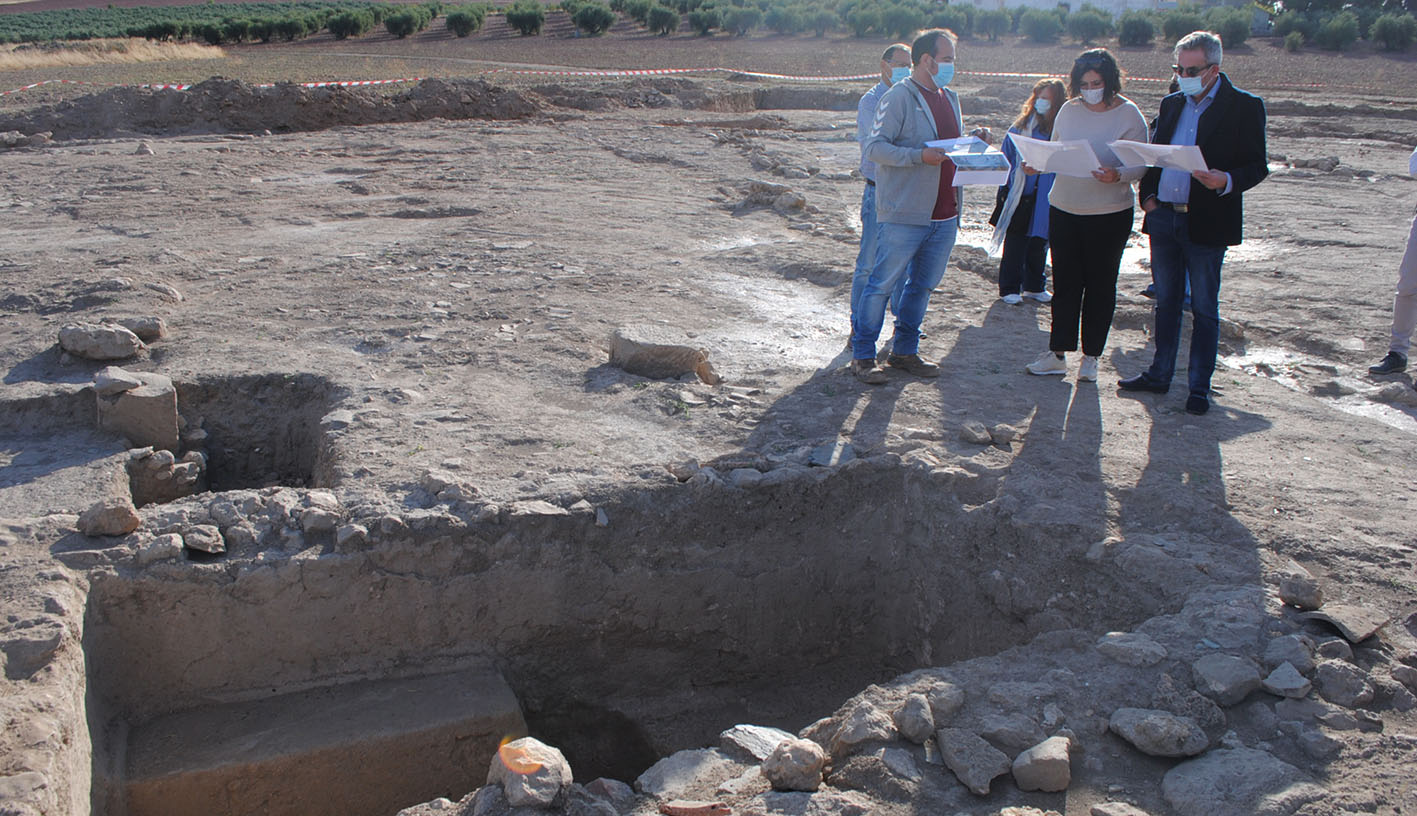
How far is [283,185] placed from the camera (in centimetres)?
997

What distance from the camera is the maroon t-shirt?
500cm

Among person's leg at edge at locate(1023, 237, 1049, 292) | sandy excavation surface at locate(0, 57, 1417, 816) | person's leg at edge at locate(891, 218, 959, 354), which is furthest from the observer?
person's leg at edge at locate(1023, 237, 1049, 292)

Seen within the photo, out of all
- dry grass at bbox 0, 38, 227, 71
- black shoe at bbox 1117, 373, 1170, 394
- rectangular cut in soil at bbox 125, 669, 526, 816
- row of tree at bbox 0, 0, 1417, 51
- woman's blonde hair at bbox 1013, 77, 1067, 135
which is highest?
row of tree at bbox 0, 0, 1417, 51

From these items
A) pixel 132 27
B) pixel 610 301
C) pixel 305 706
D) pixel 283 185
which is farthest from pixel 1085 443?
pixel 132 27

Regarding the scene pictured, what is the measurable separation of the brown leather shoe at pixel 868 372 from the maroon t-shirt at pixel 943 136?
838 millimetres

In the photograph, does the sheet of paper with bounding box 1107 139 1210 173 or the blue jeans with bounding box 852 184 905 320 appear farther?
the blue jeans with bounding box 852 184 905 320

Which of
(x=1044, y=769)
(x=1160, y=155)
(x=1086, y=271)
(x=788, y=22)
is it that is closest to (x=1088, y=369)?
(x=1086, y=271)

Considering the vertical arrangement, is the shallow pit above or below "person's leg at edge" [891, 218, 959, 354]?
below

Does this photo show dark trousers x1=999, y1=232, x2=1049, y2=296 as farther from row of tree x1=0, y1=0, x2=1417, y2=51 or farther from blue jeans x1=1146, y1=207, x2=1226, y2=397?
row of tree x1=0, y1=0, x2=1417, y2=51

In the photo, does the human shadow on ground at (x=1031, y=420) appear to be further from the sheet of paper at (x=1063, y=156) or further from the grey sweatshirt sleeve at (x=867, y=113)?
the grey sweatshirt sleeve at (x=867, y=113)

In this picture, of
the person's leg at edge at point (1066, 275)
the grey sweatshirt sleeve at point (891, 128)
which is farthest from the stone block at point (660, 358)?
the person's leg at edge at point (1066, 275)

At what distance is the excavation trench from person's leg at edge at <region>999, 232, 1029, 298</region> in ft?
9.74

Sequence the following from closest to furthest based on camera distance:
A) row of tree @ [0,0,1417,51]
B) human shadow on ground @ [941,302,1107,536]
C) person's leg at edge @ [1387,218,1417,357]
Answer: human shadow on ground @ [941,302,1107,536]
person's leg at edge @ [1387,218,1417,357]
row of tree @ [0,0,1417,51]

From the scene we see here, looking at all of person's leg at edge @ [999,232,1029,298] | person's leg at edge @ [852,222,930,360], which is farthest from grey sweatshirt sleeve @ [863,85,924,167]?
person's leg at edge @ [999,232,1029,298]
